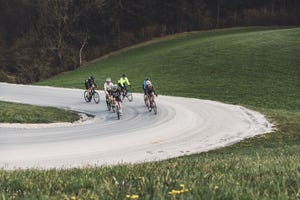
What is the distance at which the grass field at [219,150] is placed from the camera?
16.5ft

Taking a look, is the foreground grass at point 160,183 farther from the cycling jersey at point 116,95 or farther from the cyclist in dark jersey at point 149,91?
the cyclist in dark jersey at point 149,91

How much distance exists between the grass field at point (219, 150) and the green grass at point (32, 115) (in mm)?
9680

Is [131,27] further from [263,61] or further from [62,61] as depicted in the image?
[263,61]

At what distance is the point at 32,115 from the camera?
22.4m

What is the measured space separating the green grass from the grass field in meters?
9.68

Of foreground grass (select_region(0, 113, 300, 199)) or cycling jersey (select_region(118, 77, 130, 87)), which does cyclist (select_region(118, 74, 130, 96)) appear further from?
foreground grass (select_region(0, 113, 300, 199))

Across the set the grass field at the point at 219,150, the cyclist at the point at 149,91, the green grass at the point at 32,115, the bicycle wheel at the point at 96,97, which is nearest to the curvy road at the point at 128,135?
the green grass at the point at 32,115

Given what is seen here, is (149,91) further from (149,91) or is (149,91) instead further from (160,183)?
(160,183)

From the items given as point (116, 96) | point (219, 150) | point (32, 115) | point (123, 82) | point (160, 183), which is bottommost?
point (219, 150)

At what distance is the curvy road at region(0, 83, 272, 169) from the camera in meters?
14.7

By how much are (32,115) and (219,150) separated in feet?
34.2

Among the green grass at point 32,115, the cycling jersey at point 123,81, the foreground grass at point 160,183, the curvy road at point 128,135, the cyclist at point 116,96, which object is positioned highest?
the foreground grass at point 160,183

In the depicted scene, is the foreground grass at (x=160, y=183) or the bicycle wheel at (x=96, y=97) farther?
the bicycle wheel at (x=96, y=97)

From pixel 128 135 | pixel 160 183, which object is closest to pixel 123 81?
pixel 128 135
